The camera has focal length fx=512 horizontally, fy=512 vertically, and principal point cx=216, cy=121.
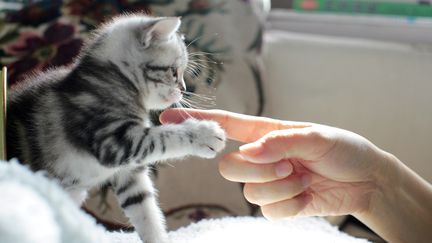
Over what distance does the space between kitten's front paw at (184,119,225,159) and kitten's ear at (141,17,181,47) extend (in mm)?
170

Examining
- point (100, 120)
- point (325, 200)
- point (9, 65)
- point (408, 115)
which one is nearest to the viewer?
point (100, 120)

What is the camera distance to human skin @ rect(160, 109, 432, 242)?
0.73 meters

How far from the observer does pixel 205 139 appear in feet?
2.27

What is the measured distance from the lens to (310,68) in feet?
4.42

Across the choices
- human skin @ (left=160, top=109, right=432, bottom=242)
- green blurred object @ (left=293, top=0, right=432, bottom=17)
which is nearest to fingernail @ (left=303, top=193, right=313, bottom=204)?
human skin @ (left=160, top=109, right=432, bottom=242)

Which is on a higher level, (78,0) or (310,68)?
(78,0)

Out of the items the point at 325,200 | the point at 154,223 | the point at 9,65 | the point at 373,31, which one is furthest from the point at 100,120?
the point at 373,31

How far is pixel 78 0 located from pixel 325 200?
0.71m

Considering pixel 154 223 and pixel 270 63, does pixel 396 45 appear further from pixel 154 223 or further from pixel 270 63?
pixel 154 223

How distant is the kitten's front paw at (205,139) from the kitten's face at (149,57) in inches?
5.5

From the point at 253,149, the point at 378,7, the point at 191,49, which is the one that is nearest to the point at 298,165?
the point at 253,149

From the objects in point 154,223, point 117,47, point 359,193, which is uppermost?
point 117,47

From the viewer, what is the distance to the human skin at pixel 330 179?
2.41 ft

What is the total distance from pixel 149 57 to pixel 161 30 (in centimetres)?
5
